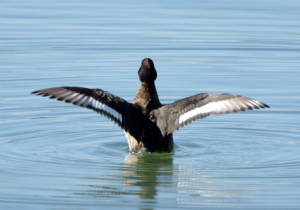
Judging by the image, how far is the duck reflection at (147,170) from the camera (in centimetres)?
857

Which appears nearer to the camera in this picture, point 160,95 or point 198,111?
point 198,111

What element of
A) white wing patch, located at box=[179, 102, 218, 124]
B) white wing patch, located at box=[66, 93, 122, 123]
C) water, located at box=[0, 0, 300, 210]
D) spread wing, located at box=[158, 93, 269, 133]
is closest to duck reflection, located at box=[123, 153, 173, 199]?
water, located at box=[0, 0, 300, 210]

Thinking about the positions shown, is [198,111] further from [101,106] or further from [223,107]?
[101,106]

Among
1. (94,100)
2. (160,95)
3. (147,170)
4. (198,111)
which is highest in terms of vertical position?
(160,95)

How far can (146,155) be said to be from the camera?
10.2m

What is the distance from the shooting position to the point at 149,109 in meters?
10.3

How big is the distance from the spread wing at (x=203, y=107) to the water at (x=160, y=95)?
64 centimetres

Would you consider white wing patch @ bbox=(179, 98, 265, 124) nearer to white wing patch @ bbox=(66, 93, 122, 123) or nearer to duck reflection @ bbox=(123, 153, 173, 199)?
duck reflection @ bbox=(123, 153, 173, 199)

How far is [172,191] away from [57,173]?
1.66 metres

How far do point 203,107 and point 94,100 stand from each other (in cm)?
157

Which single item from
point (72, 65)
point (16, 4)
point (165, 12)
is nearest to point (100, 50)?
point (72, 65)

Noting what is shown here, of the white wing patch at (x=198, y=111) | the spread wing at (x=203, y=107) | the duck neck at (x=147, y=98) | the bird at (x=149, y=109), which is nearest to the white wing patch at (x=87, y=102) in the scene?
the bird at (x=149, y=109)

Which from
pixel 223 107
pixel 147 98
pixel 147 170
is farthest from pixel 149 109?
pixel 223 107

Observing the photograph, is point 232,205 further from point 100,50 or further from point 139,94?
point 100,50
